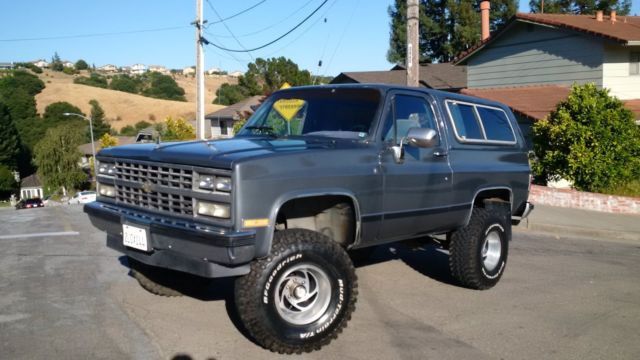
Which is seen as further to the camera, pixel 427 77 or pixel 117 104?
Result: pixel 117 104

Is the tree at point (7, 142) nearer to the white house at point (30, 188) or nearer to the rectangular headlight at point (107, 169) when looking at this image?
the white house at point (30, 188)

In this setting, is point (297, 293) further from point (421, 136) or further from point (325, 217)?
point (421, 136)

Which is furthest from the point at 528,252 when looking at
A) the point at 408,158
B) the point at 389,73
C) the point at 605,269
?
the point at 389,73

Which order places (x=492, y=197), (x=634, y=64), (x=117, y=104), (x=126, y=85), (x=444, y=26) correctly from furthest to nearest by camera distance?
(x=126, y=85)
(x=117, y=104)
(x=444, y=26)
(x=634, y=64)
(x=492, y=197)

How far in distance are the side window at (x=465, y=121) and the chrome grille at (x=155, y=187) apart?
121 inches

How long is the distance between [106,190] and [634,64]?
18584 mm

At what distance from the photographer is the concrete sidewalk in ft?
35.9

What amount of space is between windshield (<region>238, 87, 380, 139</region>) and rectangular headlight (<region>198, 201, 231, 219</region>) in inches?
59.5

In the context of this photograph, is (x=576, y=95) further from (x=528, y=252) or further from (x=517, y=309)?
(x=517, y=309)

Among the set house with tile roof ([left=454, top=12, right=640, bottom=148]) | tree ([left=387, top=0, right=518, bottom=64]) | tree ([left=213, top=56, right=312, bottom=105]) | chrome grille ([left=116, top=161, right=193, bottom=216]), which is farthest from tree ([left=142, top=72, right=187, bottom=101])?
chrome grille ([left=116, top=161, right=193, bottom=216])

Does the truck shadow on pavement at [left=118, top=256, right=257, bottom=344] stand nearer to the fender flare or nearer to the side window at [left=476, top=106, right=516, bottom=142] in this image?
the fender flare

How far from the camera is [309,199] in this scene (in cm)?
495

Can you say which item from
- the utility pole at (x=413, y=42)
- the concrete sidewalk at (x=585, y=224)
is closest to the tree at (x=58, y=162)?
the utility pole at (x=413, y=42)

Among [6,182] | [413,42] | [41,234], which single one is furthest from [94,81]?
[41,234]
